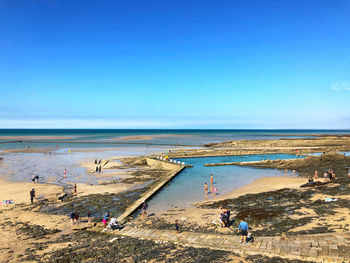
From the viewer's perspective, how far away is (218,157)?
63.1 m

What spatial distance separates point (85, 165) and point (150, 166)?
13.8 meters

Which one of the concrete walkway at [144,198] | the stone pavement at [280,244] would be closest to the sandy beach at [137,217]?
the concrete walkway at [144,198]

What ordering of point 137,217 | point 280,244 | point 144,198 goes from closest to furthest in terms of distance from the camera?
1. point 280,244
2. point 137,217
3. point 144,198

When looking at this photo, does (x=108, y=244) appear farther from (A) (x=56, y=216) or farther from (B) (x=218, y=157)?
(B) (x=218, y=157)

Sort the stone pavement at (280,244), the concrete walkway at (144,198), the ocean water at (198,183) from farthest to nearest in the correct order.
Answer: the ocean water at (198,183), the concrete walkway at (144,198), the stone pavement at (280,244)

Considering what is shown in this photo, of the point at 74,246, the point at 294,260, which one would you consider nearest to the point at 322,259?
the point at 294,260

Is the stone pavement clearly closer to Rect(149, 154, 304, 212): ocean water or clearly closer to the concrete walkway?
the concrete walkway

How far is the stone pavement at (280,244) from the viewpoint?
12547 millimetres

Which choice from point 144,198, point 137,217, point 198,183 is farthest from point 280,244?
point 198,183

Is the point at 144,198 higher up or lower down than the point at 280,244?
lower down

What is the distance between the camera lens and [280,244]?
46.8ft

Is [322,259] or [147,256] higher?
[322,259]

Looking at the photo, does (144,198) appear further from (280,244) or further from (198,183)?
(280,244)

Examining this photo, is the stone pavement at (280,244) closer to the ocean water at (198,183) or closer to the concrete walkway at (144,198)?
the concrete walkway at (144,198)
